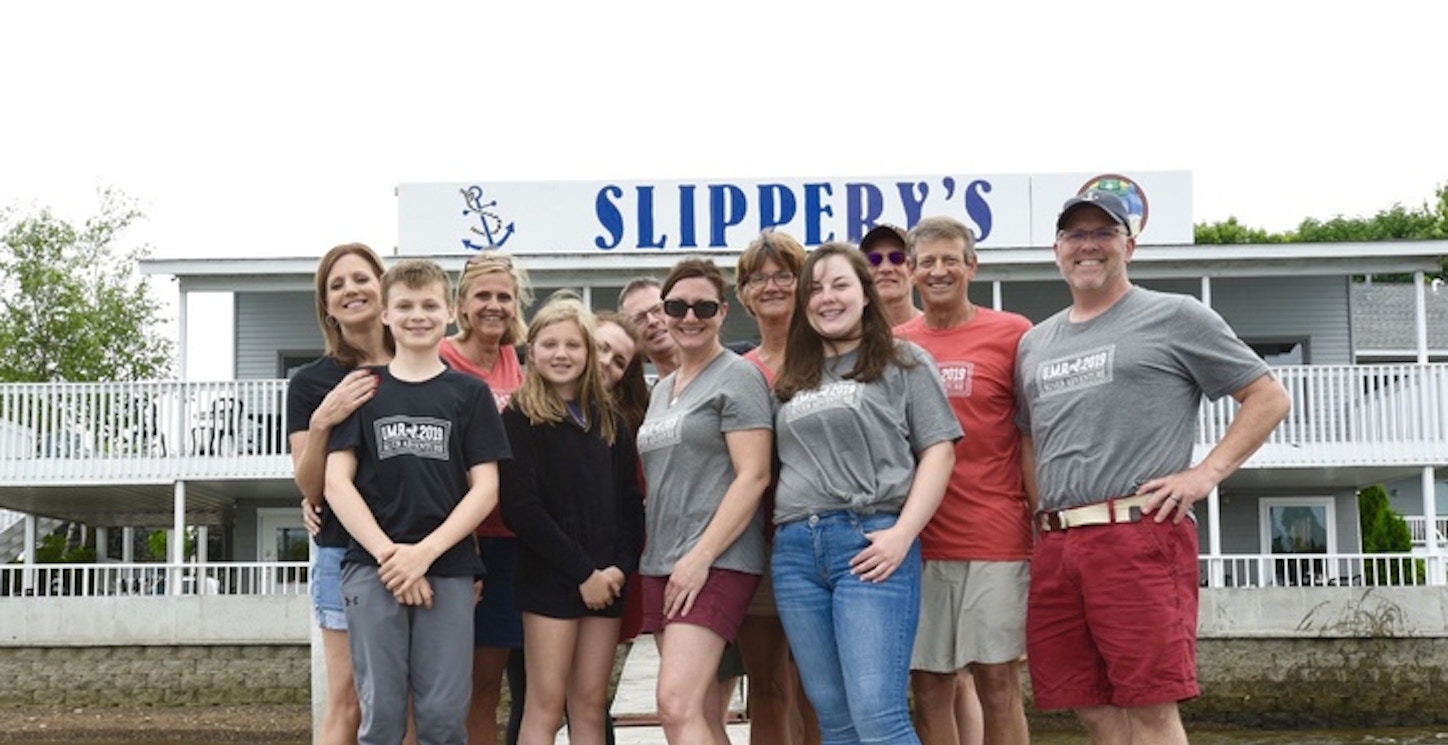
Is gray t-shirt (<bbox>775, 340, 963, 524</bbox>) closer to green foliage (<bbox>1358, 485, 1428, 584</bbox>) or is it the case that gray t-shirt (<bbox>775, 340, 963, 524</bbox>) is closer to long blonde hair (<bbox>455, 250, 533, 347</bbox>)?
long blonde hair (<bbox>455, 250, 533, 347</bbox>)

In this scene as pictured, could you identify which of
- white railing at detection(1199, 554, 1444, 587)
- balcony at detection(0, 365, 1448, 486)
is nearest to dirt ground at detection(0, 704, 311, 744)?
balcony at detection(0, 365, 1448, 486)

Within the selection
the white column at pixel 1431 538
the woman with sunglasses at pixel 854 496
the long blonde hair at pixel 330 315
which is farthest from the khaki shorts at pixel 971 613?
the white column at pixel 1431 538

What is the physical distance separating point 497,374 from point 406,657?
48.0 inches

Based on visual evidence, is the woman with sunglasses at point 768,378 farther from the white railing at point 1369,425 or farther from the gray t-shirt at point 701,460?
the white railing at point 1369,425

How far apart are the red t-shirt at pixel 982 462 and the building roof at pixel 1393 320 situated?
29143 millimetres

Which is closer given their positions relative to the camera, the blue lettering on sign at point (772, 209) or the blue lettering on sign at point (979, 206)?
the blue lettering on sign at point (772, 209)

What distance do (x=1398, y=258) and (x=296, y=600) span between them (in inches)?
577

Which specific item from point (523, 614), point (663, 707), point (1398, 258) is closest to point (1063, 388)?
point (663, 707)

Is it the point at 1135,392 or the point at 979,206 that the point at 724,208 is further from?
the point at 1135,392

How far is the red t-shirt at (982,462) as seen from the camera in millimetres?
4812

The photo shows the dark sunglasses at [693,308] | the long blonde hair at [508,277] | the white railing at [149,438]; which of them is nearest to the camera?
the dark sunglasses at [693,308]

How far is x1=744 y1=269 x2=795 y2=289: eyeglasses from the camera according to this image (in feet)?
16.3

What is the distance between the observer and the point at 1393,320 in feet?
121

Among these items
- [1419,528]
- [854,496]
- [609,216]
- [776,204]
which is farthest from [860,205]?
[1419,528]
